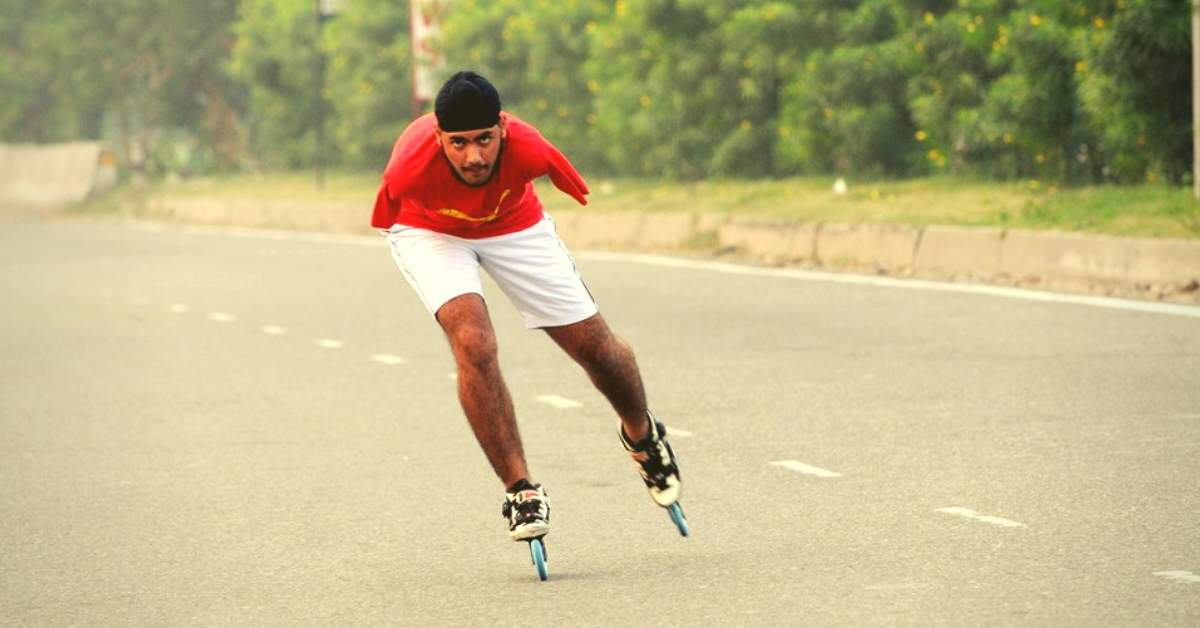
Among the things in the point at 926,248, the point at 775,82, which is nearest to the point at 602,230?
the point at 775,82

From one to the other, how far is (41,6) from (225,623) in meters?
38.8

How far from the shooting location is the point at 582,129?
2562 cm

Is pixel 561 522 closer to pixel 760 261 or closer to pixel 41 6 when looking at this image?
pixel 760 261

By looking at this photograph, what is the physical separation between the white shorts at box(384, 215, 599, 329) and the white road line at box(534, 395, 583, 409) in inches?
→ 123

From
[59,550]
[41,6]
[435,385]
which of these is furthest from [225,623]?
[41,6]

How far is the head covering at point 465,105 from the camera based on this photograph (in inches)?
226

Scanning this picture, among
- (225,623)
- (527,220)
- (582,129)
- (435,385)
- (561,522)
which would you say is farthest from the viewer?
(582,129)

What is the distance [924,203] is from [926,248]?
2.17 m

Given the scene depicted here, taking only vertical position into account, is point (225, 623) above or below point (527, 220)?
below

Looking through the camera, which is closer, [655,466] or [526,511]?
[526,511]

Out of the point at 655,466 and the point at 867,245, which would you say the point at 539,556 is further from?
the point at 867,245

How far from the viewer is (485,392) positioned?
595 cm

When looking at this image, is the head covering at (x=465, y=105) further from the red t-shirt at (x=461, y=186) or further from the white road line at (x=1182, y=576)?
the white road line at (x=1182, y=576)

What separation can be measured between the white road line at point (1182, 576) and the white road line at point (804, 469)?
6.21 feet
